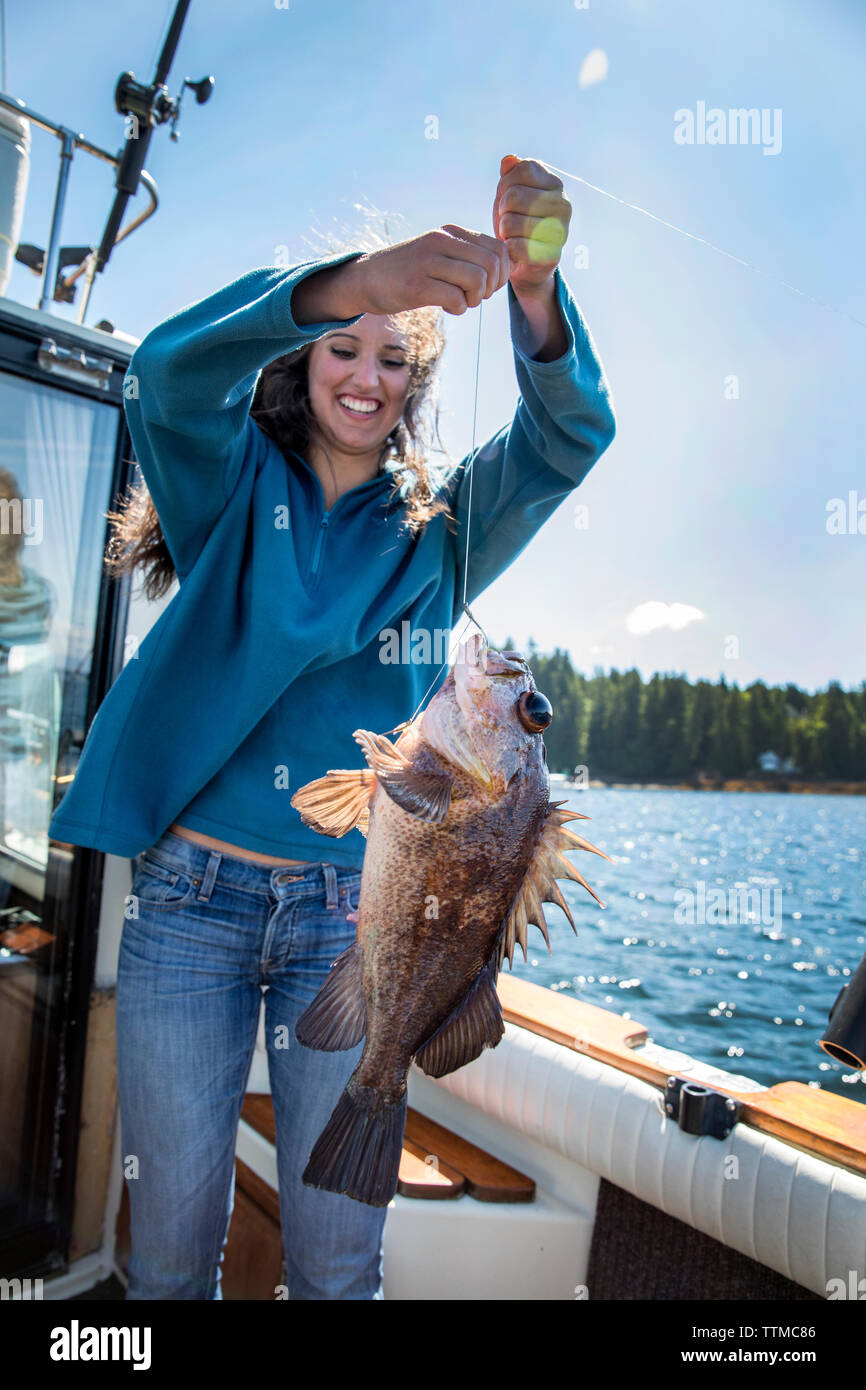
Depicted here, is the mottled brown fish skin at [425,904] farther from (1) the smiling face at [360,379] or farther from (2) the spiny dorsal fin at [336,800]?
(1) the smiling face at [360,379]

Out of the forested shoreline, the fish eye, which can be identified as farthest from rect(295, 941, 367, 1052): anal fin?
the forested shoreline

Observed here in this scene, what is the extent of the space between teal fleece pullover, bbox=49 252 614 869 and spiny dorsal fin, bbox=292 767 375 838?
0.24m

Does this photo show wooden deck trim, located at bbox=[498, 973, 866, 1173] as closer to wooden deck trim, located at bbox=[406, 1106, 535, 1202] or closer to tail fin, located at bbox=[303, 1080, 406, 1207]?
wooden deck trim, located at bbox=[406, 1106, 535, 1202]

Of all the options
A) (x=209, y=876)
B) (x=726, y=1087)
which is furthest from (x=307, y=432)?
(x=726, y=1087)

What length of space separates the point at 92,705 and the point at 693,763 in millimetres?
48567

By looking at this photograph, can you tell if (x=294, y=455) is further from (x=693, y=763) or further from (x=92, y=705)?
(x=693, y=763)

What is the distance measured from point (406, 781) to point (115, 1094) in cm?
276

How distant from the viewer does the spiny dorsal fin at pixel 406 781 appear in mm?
1646

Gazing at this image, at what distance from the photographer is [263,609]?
6.54ft

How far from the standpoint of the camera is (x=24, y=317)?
10.7 feet

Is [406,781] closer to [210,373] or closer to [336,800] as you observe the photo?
[336,800]

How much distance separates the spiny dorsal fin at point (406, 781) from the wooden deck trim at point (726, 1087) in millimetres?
1703

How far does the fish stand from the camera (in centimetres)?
169
